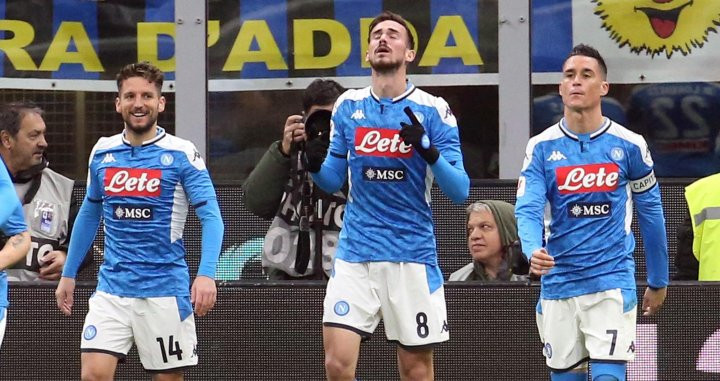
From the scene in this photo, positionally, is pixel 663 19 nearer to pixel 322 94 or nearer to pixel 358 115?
pixel 322 94

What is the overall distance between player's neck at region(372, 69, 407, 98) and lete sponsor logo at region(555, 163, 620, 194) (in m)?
0.96

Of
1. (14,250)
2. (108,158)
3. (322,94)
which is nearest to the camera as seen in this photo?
(14,250)

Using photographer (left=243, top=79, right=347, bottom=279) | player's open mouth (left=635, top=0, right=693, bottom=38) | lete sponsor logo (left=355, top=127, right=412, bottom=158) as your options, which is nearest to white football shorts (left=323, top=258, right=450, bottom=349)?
lete sponsor logo (left=355, top=127, right=412, bottom=158)

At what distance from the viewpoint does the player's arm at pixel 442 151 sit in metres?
7.70

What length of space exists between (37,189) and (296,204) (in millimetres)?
1671

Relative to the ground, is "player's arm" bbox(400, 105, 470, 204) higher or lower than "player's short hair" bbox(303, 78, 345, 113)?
lower

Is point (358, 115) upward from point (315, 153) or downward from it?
upward

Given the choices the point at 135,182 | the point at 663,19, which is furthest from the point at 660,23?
the point at 135,182

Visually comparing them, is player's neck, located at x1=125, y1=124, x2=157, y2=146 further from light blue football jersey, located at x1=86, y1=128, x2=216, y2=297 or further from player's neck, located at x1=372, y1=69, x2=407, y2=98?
player's neck, located at x1=372, y1=69, x2=407, y2=98

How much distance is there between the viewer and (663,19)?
1119 centimetres

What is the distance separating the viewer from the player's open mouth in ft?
36.7

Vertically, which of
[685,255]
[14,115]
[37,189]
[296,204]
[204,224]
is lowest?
[685,255]

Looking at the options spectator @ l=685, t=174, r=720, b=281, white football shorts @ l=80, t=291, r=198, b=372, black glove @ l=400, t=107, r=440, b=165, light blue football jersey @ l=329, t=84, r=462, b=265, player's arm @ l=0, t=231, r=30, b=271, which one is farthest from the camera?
spectator @ l=685, t=174, r=720, b=281

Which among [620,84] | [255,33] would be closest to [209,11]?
[255,33]
